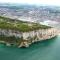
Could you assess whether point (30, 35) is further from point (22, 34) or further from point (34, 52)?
point (34, 52)

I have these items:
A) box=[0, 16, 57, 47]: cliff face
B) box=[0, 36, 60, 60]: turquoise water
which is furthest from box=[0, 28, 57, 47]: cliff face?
box=[0, 36, 60, 60]: turquoise water

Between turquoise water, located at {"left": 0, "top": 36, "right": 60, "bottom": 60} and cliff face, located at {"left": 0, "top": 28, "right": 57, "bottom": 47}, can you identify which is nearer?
turquoise water, located at {"left": 0, "top": 36, "right": 60, "bottom": 60}

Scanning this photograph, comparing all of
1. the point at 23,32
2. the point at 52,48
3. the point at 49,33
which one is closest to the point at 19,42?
the point at 23,32

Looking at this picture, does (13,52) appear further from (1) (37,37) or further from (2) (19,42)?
(1) (37,37)

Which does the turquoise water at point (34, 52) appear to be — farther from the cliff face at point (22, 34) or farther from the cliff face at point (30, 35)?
the cliff face at point (22, 34)

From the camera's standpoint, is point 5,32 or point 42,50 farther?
point 5,32

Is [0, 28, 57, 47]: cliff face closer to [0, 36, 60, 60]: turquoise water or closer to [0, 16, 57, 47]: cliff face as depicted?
[0, 16, 57, 47]: cliff face

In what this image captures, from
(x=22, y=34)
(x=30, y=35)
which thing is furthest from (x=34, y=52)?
(x=30, y=35)

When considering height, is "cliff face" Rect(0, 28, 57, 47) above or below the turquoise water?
above
